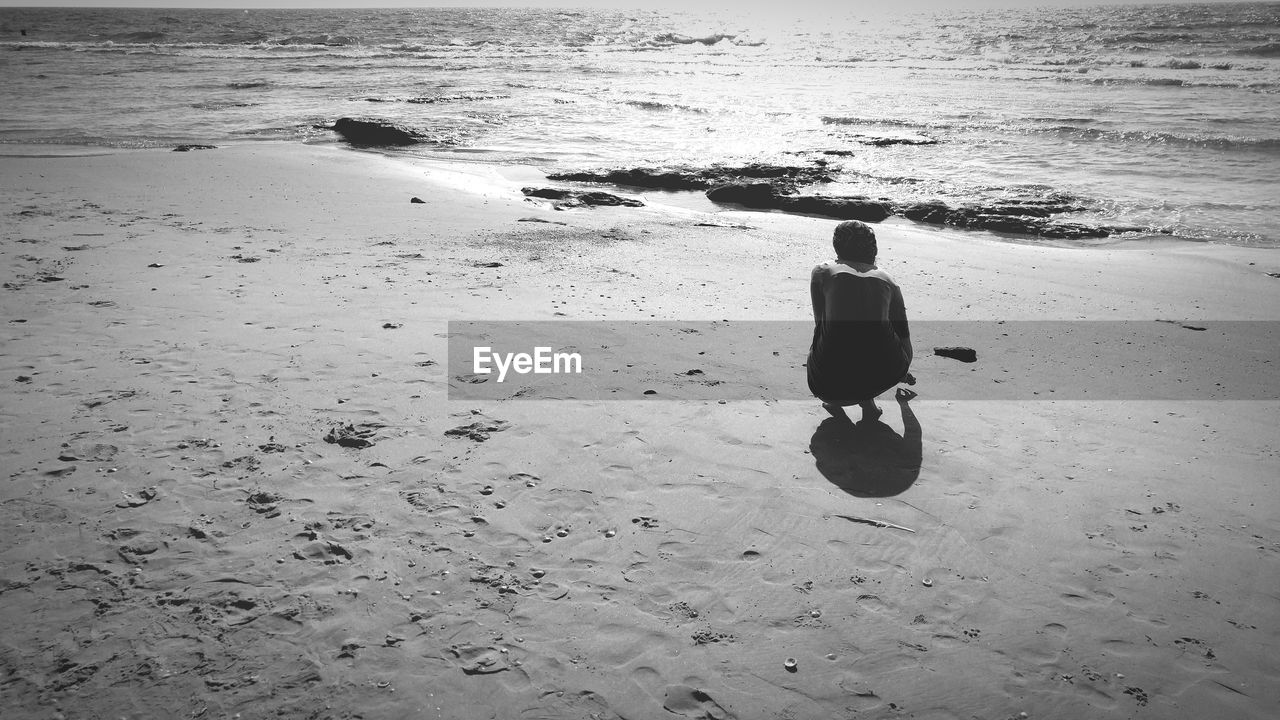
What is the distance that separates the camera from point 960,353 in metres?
5.63

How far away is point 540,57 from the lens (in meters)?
43.0

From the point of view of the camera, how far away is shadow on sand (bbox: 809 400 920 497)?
3918 millimetres

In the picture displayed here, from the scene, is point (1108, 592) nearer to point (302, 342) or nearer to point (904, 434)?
point (904, 434)

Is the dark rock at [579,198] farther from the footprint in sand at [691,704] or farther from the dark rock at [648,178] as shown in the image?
the footprint in sand at [691,704]

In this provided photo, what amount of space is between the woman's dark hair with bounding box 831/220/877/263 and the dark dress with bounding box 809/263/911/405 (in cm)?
8

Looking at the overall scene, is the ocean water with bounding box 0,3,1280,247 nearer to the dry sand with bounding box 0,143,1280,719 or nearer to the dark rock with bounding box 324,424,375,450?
the dry sand with bounding box 0,143,1280,719

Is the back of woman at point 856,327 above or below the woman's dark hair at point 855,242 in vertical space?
below

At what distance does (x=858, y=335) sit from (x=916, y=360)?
1.51m

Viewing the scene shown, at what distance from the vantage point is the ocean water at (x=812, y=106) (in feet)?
43.8

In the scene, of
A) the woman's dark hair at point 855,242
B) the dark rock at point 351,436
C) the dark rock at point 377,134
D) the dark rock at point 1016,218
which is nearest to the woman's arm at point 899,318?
the woman's dark hair at point 855,242

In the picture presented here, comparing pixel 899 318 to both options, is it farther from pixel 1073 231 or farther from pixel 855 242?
pixel 1073 231

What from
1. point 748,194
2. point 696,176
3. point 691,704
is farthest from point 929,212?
point 691,704

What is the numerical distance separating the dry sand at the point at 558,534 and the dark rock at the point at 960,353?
0.14 metres

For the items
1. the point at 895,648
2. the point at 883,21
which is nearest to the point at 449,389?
the point at 895,648
